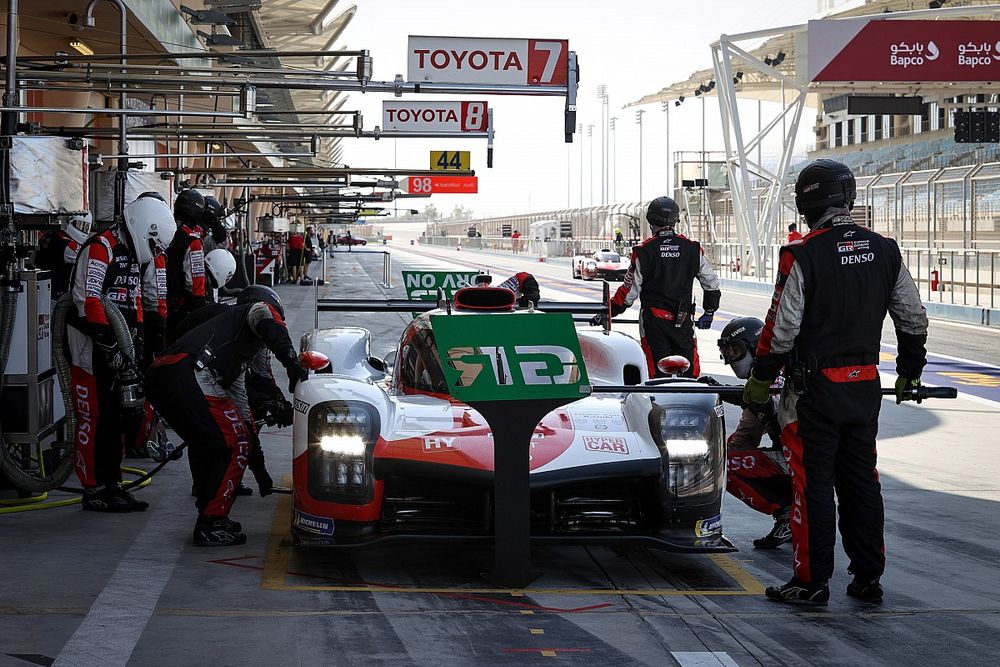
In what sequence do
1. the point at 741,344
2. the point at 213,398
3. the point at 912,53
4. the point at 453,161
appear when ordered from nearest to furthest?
1. the point at 213,398
2. the point at 741,344
3. the point at 453,161
4. the point at 912,53

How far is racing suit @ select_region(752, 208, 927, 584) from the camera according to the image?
5195mm

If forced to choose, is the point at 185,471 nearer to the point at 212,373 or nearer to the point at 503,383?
the point at 212,373

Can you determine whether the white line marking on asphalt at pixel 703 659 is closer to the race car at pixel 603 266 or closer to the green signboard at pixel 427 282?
the green signboard at pixel 427 282

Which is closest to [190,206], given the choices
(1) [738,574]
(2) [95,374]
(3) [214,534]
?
(2) [95,374]

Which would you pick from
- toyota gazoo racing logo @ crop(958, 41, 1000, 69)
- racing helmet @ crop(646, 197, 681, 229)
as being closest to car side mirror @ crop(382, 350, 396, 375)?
racing helmet @ crop(646, 197, 681, 229)

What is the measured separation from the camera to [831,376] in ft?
17.1

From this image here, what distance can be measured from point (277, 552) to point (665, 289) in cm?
401

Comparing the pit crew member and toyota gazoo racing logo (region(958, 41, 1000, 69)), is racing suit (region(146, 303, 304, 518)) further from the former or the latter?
toyota gazoo racing logo (region(958, 41, 1000, 69))

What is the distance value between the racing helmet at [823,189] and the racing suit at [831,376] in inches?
4.9

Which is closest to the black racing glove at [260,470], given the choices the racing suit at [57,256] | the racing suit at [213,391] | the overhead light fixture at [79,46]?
the racing suit at [213,391]

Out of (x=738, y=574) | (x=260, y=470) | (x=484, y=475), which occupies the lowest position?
(x=738, y=574)

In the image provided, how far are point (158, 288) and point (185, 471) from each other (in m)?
1.27

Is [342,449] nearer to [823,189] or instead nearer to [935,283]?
[823,189]

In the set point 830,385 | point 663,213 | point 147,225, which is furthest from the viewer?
point 663,213
